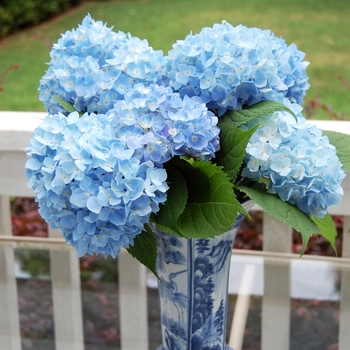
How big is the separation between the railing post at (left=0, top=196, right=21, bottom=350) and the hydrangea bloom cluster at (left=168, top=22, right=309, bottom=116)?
1.66ft

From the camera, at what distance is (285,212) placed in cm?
61

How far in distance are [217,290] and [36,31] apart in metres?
5.14

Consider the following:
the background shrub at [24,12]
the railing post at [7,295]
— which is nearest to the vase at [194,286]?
the railing post at [7,295]

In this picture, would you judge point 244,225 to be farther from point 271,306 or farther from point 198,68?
point 198,68

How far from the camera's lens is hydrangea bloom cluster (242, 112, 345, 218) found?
1.98ft

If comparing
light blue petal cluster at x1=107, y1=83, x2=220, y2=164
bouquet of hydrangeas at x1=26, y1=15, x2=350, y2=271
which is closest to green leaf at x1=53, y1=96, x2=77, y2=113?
bouquet of hydrangeas at x1=26, y1=15, x2=350, y2=271

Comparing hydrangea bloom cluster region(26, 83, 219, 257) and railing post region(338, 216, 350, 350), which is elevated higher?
hydrangea bloom cluster region(26, 83, 219, 257)

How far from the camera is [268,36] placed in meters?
0.69

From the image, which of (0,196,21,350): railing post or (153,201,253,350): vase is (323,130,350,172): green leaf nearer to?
(153,201,253,350): vase

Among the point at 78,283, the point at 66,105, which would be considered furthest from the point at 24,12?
the point at 66,105

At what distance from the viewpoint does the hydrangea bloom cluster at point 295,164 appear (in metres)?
0.60

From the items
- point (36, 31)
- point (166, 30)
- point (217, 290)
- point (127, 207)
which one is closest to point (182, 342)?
point (217, 290)

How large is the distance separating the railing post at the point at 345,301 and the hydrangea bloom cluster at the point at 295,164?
0.37 m

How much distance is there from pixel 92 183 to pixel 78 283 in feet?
1.93
